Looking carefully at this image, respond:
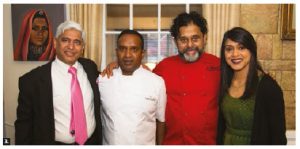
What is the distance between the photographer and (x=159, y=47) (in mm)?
3035

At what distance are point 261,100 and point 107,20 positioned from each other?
6.64ft

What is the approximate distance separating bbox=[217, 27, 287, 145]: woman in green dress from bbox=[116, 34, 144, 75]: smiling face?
1.60 ft

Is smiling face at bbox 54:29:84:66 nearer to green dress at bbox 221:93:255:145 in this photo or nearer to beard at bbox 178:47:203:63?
beard at bbox 178:47:203:63

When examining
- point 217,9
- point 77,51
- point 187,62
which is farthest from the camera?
point 217,9

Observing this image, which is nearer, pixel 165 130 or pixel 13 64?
pixel 165 130

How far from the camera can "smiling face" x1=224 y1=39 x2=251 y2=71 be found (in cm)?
158

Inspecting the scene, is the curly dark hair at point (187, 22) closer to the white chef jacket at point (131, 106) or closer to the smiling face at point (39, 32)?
the white chef jacket at point (131, 106)

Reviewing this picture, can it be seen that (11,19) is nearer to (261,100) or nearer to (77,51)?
(77,51)

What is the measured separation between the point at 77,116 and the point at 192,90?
701 mm

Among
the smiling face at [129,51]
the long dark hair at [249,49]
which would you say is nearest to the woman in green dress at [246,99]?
the long dark hair at [249,49]

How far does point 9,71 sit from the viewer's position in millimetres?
2906

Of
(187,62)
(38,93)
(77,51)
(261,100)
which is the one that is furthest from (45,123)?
(261,100)

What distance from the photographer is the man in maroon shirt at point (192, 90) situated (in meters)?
1.78

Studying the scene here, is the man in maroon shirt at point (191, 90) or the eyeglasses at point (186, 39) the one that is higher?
the eyeglasses at point (186, 39)
